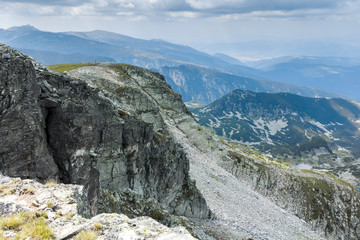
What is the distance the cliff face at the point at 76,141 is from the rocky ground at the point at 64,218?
4.94 metres

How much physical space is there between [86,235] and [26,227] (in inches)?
131

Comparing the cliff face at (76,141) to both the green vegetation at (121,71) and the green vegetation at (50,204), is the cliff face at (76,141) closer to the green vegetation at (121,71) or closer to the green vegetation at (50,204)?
the green vegetation at (50,204)

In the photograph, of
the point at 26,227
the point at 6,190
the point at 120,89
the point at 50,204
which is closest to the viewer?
the point at 26,227

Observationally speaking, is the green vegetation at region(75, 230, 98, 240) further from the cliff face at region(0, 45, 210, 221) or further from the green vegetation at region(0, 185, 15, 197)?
the cliff face at region(0, 45, 210, 221)

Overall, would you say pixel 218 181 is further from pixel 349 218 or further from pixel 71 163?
pixel 349 218

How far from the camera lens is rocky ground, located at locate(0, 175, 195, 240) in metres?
14.6

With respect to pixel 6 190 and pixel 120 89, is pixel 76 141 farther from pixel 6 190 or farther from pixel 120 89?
pixel 120 89

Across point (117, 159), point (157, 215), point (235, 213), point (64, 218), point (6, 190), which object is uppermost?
point (6, 190)

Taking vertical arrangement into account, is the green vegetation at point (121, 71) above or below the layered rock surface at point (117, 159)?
above

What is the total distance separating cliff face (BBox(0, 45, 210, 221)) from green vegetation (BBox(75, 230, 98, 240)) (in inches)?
483

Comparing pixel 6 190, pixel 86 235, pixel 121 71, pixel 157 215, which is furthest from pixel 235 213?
pixel 121 71

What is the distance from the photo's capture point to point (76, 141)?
2836 cm

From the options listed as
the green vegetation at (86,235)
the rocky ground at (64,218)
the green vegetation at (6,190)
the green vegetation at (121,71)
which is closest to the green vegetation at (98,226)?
the rocky ground at (64,218)

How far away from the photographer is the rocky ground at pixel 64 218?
1461cm
